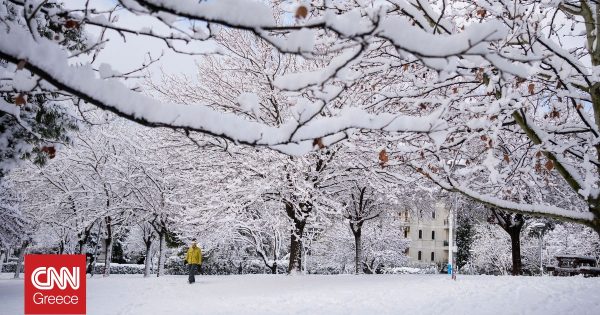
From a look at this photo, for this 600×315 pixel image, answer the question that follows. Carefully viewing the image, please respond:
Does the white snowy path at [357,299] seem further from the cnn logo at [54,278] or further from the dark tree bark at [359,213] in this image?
the dark tree bark at [359,213]

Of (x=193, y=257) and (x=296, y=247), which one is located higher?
(x=296, y=247)

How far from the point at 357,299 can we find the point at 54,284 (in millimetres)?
5521

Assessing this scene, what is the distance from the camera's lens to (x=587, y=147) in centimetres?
641

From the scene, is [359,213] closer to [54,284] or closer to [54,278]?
[54,284]

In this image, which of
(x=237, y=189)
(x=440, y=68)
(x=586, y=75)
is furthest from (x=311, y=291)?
(x=440, y=68)

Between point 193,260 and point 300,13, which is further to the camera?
point 193,260

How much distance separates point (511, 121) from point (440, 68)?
5252mm

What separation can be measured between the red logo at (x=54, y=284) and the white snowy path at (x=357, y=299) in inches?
31.0

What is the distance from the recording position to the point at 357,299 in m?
8.77

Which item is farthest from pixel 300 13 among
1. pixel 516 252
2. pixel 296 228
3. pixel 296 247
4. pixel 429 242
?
pixel 429 242

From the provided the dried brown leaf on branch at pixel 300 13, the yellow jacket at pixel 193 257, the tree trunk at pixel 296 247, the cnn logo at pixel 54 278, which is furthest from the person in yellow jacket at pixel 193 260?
the dried brown leaf on branch at pixel 300 13

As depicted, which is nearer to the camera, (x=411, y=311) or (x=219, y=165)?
(x=411, y=311)

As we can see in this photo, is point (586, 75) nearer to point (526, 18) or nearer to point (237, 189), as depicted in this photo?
point (526, 18)

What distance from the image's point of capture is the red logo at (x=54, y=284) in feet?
22.1
